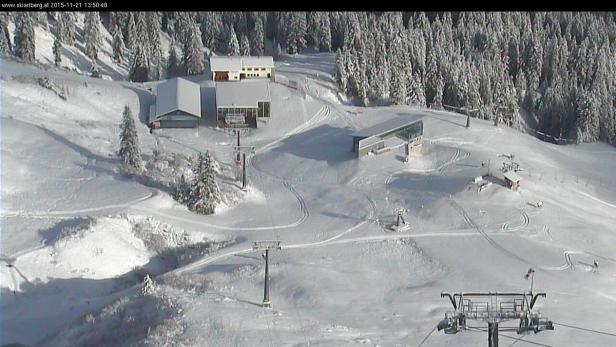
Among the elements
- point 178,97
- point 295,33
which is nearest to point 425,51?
point 295,33

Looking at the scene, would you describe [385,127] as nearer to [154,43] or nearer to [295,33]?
[154,43]

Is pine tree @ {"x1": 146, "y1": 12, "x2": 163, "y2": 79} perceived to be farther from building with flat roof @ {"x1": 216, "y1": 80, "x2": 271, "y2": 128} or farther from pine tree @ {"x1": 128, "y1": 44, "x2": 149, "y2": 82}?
building with flat roof @ {"x1": 216, "y1": 80, "x2": 271, "y2": 128}

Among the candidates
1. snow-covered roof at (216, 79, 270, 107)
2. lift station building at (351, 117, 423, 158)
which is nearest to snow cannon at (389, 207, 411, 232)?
lift station building at (351, 117, 423, 158)

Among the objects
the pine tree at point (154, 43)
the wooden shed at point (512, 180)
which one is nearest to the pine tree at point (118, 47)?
the pine tree at point (154, 43)

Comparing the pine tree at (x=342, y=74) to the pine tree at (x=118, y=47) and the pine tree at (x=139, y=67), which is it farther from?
the pine tree at (x=118, y=47)

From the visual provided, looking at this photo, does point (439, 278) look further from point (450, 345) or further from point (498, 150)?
point (498, 150)
